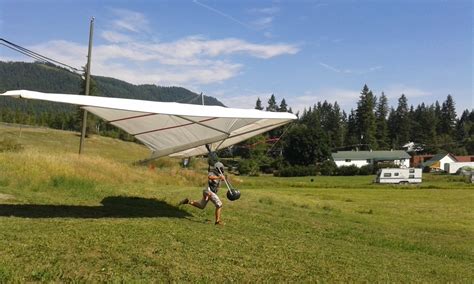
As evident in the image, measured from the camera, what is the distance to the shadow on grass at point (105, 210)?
11.2 metres

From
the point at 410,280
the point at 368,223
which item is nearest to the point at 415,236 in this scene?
the point at 368,223

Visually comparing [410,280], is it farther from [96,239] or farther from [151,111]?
[151,111]

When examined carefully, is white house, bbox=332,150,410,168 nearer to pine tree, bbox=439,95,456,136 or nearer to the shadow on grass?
pine tree, bbox=439,95,456,136

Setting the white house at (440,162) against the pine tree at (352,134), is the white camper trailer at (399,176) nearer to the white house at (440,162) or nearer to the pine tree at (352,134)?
the white house at (440,162)

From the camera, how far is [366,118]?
13825 cm

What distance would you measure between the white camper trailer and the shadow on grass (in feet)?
216

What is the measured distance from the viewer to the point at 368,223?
1742 centimetres

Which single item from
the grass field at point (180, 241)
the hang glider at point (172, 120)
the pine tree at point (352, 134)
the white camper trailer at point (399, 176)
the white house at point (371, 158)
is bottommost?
the grass field at point (180, 241)

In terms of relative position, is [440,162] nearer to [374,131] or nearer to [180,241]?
[374,131]

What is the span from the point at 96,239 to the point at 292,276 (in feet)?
11.3

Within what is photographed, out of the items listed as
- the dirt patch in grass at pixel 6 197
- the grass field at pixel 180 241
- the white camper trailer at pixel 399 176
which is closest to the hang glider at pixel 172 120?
the grass field at pixel 180 241

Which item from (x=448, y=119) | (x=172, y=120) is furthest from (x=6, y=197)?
(x=448, y=119)

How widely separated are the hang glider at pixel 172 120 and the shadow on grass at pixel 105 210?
1.71 metres

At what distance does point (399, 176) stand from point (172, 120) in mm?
69650
